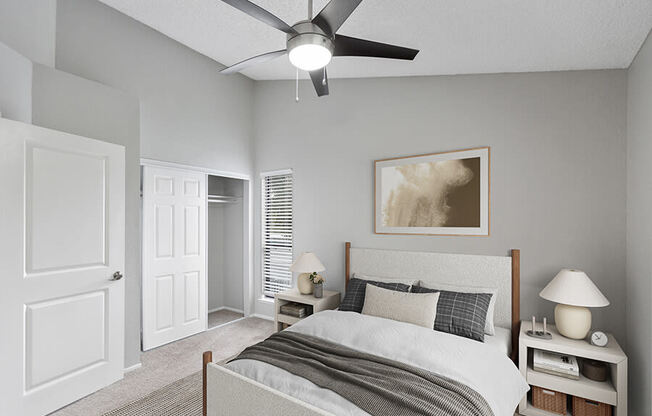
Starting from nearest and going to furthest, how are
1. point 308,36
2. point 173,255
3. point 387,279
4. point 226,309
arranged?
point 308,36, point 387,279, point 173,255, point 226,309

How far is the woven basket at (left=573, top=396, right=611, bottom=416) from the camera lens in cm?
220

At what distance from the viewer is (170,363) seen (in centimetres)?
326

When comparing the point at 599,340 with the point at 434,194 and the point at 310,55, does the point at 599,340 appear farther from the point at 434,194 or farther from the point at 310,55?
the point at 310,55

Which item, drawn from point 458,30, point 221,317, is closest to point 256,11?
point 458,30

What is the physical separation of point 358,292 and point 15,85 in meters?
3.18

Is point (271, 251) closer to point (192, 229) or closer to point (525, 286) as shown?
point (192, 229)

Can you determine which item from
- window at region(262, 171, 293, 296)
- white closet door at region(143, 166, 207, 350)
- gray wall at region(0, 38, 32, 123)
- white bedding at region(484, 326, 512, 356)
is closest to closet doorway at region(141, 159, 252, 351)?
white closet door at region(143, 166, 207, 350)

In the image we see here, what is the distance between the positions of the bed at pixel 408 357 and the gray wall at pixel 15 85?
7.32 feet

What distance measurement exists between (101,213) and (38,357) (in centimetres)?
107

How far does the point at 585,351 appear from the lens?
2.25 m

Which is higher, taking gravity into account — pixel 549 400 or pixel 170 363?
pixel 549 400

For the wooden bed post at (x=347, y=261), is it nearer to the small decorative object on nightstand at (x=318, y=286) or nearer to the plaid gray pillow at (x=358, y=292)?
the small decorative object on nightstand at (x=318, y=286)

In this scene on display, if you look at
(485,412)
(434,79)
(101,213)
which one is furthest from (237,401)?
(434,79)

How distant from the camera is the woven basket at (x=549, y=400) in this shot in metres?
→ 2.32
